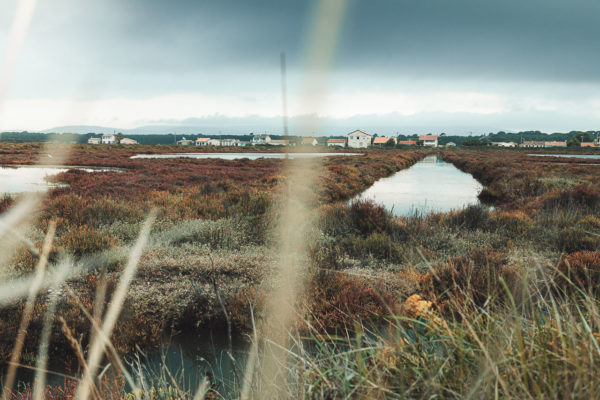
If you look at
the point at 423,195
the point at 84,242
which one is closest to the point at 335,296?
the point at 84,242

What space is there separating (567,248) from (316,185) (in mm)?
10851

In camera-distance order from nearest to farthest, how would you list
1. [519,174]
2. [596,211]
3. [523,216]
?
[523,216] < [596,211] < [519,174]

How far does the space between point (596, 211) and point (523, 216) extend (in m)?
2.80

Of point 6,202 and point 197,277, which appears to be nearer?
point 197,277

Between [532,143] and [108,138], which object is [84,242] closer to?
[532,143]

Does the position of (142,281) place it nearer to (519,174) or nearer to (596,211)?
(596,211)

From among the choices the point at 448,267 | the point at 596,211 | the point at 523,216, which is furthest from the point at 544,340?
the point at 596,211

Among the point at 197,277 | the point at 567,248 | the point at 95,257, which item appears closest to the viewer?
the point at 197,277

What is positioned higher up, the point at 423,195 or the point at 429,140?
the point at 429,140

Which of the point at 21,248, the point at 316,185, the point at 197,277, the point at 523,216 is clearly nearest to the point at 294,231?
the point at 197,277

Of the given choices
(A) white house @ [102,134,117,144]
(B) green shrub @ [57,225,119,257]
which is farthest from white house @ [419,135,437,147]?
(B) green shrub @ [57,225,119,257]

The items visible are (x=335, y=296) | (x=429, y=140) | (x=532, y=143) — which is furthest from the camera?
(x=532, y=143)

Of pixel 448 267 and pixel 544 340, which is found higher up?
pixel 544 340

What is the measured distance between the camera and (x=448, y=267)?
5.41m
